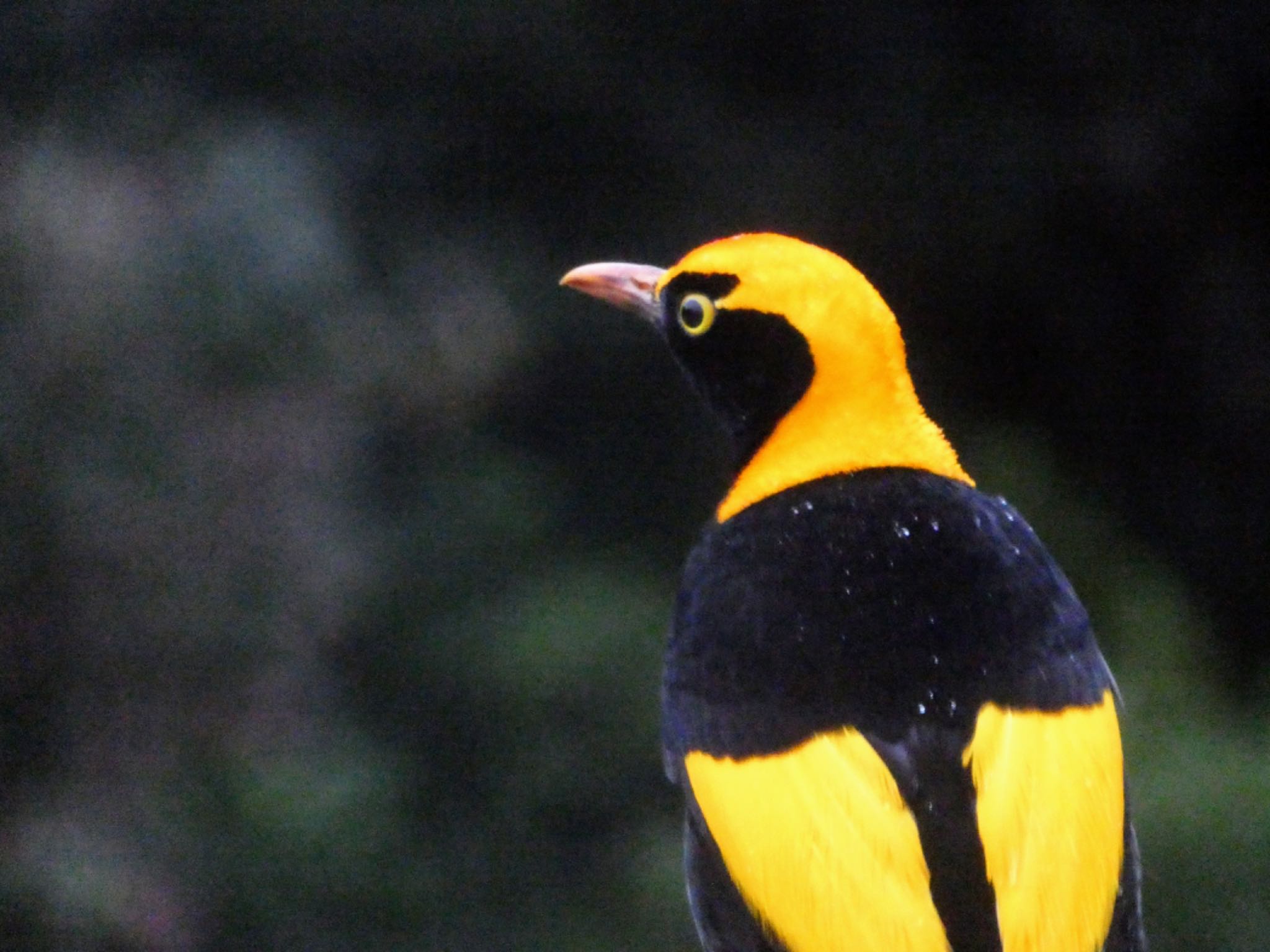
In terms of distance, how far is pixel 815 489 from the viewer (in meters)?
2.15

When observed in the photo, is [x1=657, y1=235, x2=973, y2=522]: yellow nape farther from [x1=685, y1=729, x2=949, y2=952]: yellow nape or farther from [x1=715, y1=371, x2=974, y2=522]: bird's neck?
[x1=685, y1=729, x2=949, y2=952]: yellow nape

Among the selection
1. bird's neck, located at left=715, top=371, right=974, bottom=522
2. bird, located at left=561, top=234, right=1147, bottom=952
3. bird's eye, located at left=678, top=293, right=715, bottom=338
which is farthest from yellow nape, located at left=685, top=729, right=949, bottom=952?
bird's eye, located at left=678, top=293, right=715, bottom=338

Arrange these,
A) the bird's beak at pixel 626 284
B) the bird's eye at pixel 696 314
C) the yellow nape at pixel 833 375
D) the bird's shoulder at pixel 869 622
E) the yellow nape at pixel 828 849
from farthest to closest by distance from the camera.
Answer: the bird's beak at pixel 626 284 < the bird's eye at pixel 696 314 < the yellow nape at pixel 833 375 < the bird's shoulder at pixel 869 622 < the yellow nape at pixel 828 849

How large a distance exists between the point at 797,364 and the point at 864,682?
21.2 inches

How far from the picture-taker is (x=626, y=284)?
243cm

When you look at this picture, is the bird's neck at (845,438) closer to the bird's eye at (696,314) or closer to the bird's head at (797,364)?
the bird's head at (797,364)

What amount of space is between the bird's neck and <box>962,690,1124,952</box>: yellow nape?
45 centimetres

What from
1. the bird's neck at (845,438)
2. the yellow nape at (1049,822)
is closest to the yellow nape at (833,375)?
the bird's neck at (845,438)

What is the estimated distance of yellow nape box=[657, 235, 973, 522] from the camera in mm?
2188

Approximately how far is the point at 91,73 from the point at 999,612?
2580mm

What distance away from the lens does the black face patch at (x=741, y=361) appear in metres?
2.24

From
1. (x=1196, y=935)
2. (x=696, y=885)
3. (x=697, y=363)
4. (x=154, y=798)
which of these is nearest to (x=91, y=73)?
(x=154, y=798)

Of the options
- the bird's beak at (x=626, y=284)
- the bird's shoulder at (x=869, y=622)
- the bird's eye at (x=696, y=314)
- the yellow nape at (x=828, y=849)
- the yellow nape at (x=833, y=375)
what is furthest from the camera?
the bird's beak at (x=626, y=284)

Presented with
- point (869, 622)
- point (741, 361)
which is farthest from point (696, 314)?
point (869, 622)
